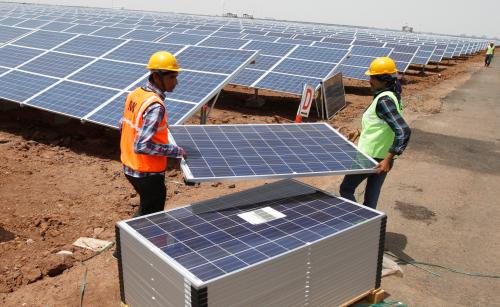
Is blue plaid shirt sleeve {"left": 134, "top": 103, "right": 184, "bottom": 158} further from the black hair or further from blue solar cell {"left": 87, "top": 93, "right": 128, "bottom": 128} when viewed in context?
blue solar cell {"left": 87, "top": 93, "right": 128, "bottom": 128}

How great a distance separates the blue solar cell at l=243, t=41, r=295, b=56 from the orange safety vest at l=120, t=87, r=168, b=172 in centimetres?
1155

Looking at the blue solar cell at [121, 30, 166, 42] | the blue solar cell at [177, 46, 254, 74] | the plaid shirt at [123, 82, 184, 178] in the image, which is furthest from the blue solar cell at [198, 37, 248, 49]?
the plaid shirt at [123, 82, 184, 178]

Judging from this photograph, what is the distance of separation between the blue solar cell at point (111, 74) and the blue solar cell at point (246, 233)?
19.0 ft

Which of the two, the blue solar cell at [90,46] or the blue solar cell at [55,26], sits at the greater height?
the blue solar cell at [55,26]

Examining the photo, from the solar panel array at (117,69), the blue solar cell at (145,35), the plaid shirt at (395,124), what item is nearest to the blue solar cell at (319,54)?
the solar panel array at (117,69)

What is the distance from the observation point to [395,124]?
4414mm

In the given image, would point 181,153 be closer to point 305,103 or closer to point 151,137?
→ point 151,137

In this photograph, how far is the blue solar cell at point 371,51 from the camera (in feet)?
64.9

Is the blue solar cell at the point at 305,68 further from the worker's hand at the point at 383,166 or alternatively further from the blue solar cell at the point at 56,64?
the worker's hand at the point at 383,166

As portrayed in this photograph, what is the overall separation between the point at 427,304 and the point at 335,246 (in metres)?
1.67

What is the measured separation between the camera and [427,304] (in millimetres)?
4309

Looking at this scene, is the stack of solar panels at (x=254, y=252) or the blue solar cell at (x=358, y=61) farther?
the blue solar cell at (x=358, y=61)

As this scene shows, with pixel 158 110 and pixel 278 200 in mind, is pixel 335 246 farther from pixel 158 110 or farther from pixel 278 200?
pixel 158 110

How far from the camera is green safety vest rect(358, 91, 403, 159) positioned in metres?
4.61
